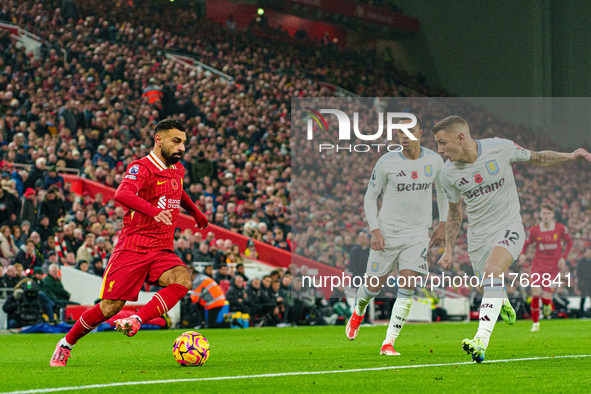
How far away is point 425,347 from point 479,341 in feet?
11.2

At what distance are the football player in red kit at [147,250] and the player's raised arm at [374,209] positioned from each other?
3433 mm

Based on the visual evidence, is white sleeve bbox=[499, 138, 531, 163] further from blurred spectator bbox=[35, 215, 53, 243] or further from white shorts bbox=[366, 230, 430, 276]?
blurred spectator bbox=[35, 215, 53, 243]

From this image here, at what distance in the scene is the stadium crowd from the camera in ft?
55.0

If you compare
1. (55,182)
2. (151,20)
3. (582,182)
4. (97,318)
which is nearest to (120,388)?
(97,318)

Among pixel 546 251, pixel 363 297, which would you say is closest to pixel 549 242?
pixel 546 251

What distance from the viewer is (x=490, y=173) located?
967 centimetres

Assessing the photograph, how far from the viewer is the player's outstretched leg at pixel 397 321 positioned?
32.4ft

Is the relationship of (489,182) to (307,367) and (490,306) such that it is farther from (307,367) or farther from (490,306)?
(307,367)

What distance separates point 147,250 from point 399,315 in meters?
3.42

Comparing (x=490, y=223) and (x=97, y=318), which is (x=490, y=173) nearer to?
(x=490, y=223)

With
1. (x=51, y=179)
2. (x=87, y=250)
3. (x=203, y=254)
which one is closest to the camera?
(x=87, y=250)

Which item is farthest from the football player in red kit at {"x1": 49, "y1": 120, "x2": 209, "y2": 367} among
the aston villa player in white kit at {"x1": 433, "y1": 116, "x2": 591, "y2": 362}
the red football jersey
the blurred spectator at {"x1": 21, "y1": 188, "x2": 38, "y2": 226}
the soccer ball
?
the blurred spectator at {"x1": 21, "y1": 188, "x2": 38, "y2": 226}

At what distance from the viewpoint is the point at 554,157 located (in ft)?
30.5

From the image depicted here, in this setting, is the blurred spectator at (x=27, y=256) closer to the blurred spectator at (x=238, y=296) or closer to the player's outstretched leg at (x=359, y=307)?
the blurred spectator at (x=238, y=296)
